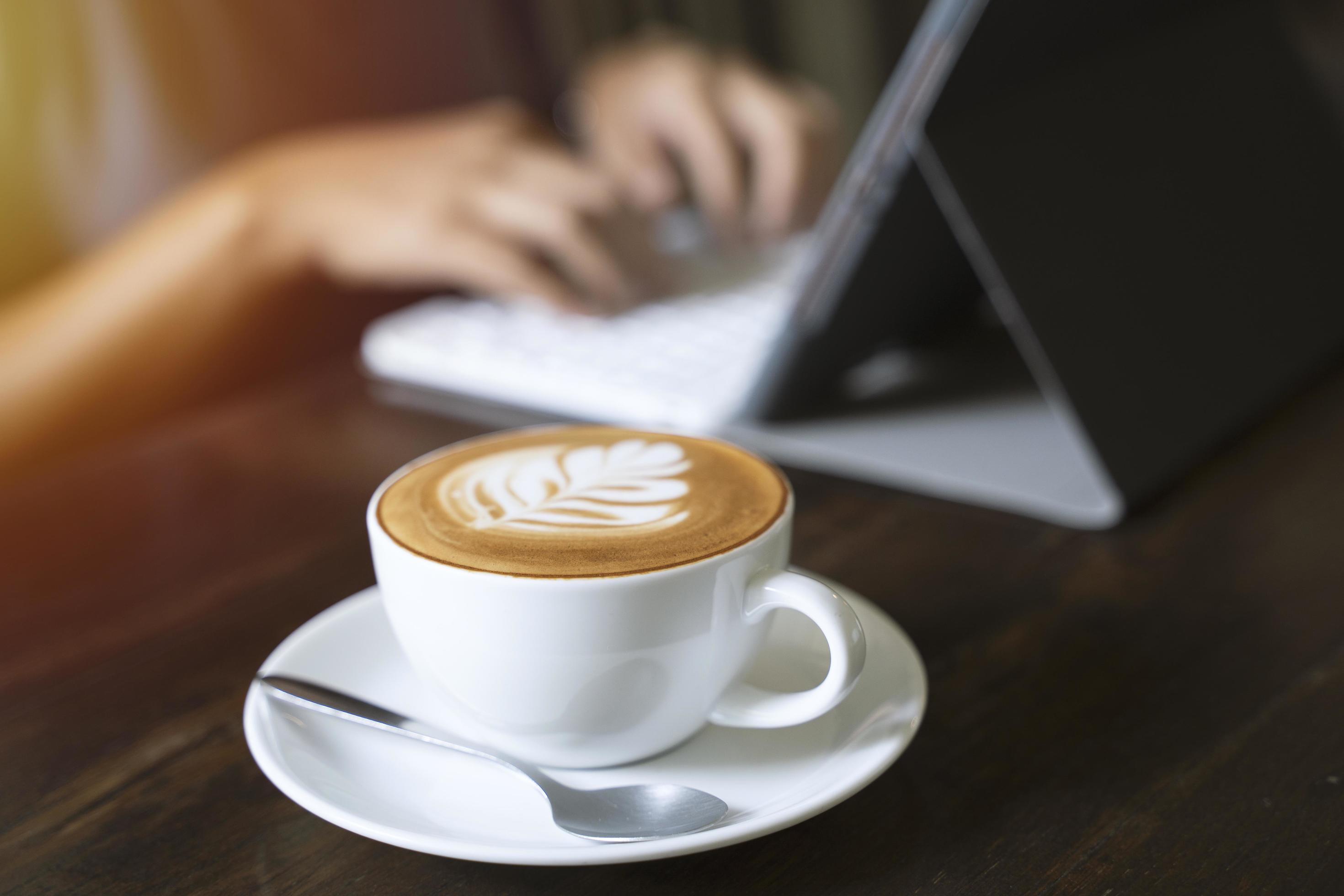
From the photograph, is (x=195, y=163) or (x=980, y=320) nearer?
(x=980, y=320)

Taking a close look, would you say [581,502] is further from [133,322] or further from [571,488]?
[133,322]

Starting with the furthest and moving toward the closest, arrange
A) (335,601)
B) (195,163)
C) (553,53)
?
(553,53) → (195,163) → (335,601)

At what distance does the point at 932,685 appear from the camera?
0.38 meters

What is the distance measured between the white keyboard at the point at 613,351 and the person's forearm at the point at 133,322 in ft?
1.60

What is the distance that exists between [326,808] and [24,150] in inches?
41.4

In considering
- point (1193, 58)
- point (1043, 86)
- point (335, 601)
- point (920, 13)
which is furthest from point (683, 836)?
point (920, 13)

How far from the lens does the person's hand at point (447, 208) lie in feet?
2.66

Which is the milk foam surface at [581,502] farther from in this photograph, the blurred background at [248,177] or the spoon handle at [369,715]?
the blurred background at [248,177]

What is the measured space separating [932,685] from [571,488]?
0.14 meters

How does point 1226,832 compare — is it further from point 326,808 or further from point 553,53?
→ point 553,53

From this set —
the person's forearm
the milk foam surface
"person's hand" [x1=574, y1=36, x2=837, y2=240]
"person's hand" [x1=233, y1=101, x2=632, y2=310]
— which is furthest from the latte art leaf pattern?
the person's forearm

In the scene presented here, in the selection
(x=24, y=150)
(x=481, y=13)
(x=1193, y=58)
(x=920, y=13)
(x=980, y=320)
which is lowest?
(x=920, y=13)

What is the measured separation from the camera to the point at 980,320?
73 centimetres

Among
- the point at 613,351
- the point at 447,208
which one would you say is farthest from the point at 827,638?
the point at 447,208
